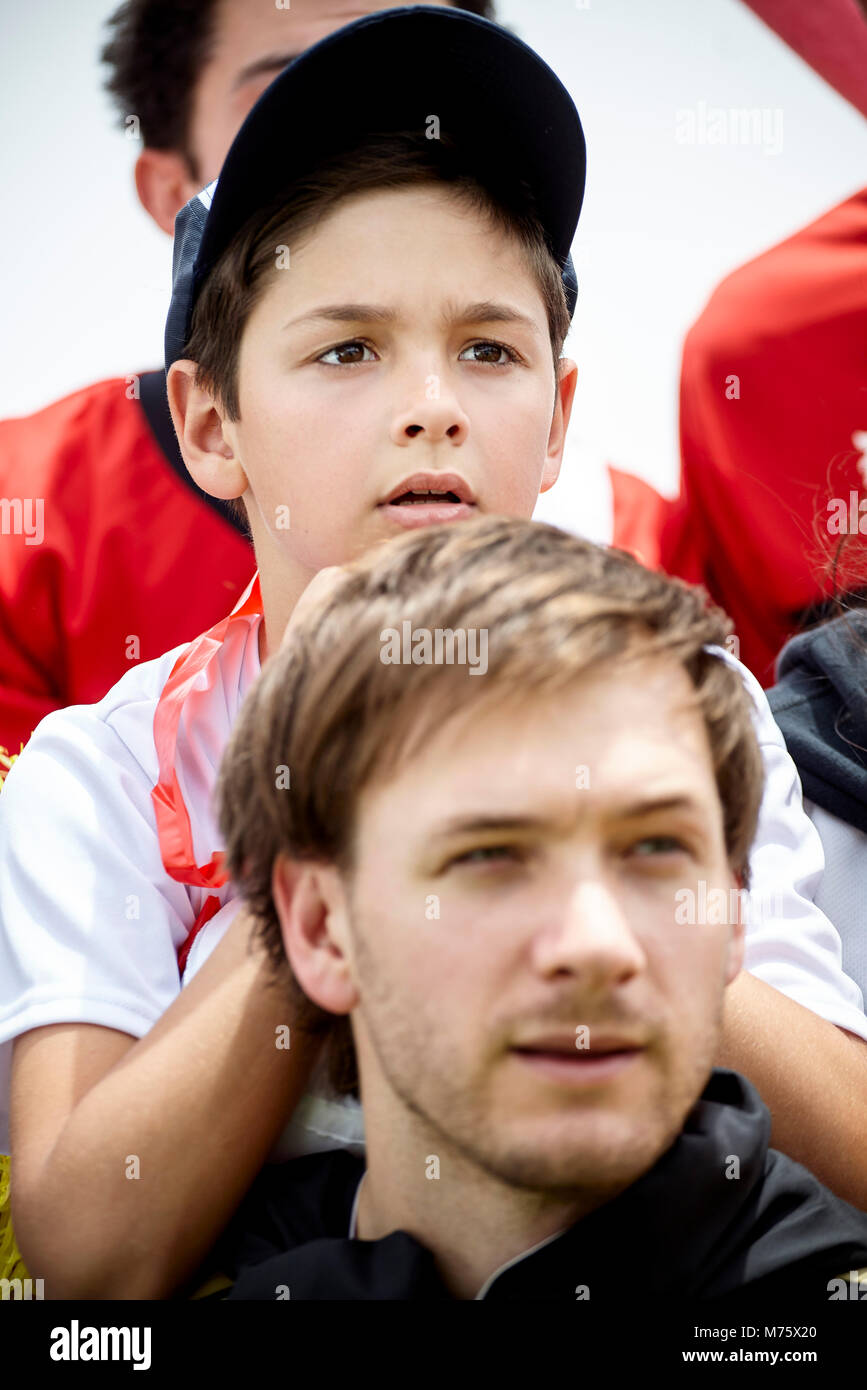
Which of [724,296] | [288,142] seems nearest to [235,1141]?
[288,142]

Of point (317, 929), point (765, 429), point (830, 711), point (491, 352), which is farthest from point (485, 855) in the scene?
point (765, 429)

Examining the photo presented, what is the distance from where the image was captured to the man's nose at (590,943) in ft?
2.32

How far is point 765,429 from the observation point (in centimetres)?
207

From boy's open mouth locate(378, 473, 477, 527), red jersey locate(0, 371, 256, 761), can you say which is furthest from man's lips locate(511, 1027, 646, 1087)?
red jersey locate(0, 371, 256, 761)

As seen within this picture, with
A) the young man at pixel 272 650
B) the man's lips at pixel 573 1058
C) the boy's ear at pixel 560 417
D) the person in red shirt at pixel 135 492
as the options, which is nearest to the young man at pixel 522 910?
the man's lips at pixel 573 1058

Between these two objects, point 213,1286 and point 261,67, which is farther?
point 261,67

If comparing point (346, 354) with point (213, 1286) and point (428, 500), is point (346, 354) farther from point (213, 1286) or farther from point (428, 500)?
point (213, 1286)

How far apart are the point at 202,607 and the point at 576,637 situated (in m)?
1.29

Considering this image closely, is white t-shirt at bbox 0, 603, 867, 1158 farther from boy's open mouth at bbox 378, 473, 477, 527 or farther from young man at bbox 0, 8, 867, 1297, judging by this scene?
boy's open mouth at bbox 378, 473, 477, 527

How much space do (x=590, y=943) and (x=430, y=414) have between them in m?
0.50

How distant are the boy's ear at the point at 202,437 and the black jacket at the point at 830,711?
616 millimetres

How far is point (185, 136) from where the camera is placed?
230 centimetres

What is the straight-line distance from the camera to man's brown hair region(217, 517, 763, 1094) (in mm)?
778

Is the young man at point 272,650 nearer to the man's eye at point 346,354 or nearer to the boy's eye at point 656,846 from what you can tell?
the man's eye at point 346,354
